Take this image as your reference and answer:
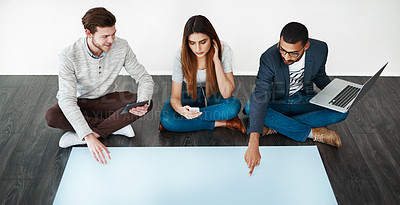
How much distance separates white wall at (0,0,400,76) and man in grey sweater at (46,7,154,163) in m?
0.79

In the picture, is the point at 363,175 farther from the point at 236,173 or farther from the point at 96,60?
the point at 96,60

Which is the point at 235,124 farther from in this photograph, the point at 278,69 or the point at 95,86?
the point at 95,86

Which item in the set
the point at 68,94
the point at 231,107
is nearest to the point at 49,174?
the point at 68,94

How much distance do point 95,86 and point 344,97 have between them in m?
1.72

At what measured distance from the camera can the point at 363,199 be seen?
2197mm

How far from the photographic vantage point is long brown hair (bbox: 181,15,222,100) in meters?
2.17

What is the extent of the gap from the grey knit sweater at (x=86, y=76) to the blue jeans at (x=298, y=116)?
0.92m

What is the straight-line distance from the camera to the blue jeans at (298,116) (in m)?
2.52

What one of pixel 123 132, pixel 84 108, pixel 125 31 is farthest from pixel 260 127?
pixel 125 31

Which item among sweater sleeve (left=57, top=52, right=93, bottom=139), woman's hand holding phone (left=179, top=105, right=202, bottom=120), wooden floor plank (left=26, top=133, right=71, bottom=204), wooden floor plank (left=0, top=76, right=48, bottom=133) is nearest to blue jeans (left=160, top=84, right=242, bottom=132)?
woman's hand holding phone (left=179, top=105, right=202, bottom=120)

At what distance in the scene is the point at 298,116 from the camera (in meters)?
2.58

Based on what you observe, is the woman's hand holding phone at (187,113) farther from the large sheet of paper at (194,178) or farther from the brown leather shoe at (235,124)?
the large sheet of paper at (194,178)

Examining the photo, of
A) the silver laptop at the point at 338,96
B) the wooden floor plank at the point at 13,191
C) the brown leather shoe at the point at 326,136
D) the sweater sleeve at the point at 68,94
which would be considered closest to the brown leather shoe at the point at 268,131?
the brown leather shoe at the point at 326,136

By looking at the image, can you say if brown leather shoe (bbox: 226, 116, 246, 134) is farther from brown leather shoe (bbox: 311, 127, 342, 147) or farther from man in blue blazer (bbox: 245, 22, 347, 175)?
brown leather shoe (bbox: 311, 127, 342, 147)
